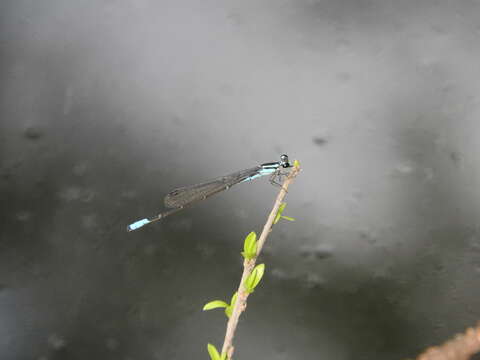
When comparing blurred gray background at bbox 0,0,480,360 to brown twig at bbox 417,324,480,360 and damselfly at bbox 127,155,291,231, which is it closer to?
brown twig at bbox 417,324,480,360

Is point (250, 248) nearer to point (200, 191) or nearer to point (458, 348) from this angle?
point (200, 191)

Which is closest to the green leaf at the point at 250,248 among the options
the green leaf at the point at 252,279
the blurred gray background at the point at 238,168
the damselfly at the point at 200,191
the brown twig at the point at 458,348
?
the green leaf at the point at 252,279

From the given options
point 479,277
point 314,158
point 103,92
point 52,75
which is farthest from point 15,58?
point 479,277

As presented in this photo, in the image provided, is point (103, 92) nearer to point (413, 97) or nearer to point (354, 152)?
point (354, 152)

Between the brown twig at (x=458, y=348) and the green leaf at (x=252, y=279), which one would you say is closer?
the green leaf at (x=252, y=279)

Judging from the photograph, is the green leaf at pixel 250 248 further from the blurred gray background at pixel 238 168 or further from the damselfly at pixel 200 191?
the blurred gray background at pixel 238 168

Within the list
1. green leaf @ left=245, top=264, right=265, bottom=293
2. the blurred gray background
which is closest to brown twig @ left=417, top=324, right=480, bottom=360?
the blurred gray background

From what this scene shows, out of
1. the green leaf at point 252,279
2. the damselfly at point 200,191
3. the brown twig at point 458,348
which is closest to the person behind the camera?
Result: the green leaf at point 252,279
